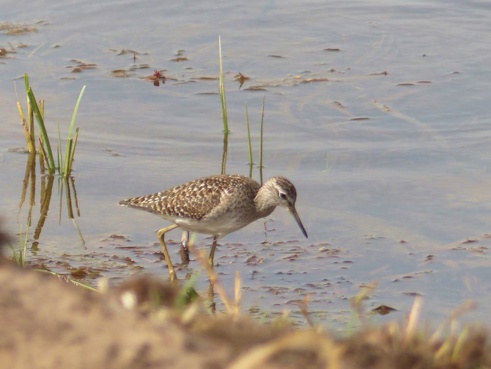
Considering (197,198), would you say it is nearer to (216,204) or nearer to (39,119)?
(216,204)

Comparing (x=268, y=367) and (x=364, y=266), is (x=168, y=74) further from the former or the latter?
(x=268, y=367)

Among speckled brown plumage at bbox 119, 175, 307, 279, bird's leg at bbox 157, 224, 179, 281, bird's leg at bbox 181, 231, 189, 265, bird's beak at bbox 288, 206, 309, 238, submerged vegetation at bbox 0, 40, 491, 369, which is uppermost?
submerged vegetation at bbox 0, 40, 491, 369

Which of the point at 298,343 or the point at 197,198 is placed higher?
the point at 298,343

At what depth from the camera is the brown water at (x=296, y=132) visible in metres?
8.77

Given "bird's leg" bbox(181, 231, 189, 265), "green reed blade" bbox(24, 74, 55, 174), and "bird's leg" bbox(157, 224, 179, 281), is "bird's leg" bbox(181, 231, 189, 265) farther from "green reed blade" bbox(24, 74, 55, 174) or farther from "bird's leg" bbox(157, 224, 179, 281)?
"green reed blade" bbox(24, 74, 55, 174)

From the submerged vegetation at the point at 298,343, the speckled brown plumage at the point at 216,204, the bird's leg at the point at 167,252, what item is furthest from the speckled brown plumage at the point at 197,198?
the submerged vegetation at the point at 298,343

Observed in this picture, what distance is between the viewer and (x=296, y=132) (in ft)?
38.0

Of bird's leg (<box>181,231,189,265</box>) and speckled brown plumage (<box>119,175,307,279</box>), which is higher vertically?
speckled brown plumage (<box>119,175,307,279</box>)

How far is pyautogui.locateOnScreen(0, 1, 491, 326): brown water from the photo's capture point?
8.77 metres

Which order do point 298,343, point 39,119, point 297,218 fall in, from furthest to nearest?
point 39,119
point 297,218
point 298,343

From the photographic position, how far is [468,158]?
426 inches

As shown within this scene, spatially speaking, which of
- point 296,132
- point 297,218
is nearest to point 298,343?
point 297,218

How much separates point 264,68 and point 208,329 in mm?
10019

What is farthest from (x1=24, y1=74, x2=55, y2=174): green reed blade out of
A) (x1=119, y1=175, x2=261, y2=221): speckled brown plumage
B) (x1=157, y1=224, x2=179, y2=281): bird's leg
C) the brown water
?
(x1=157, y1=224, x2=179, y2=281): bird's leg
